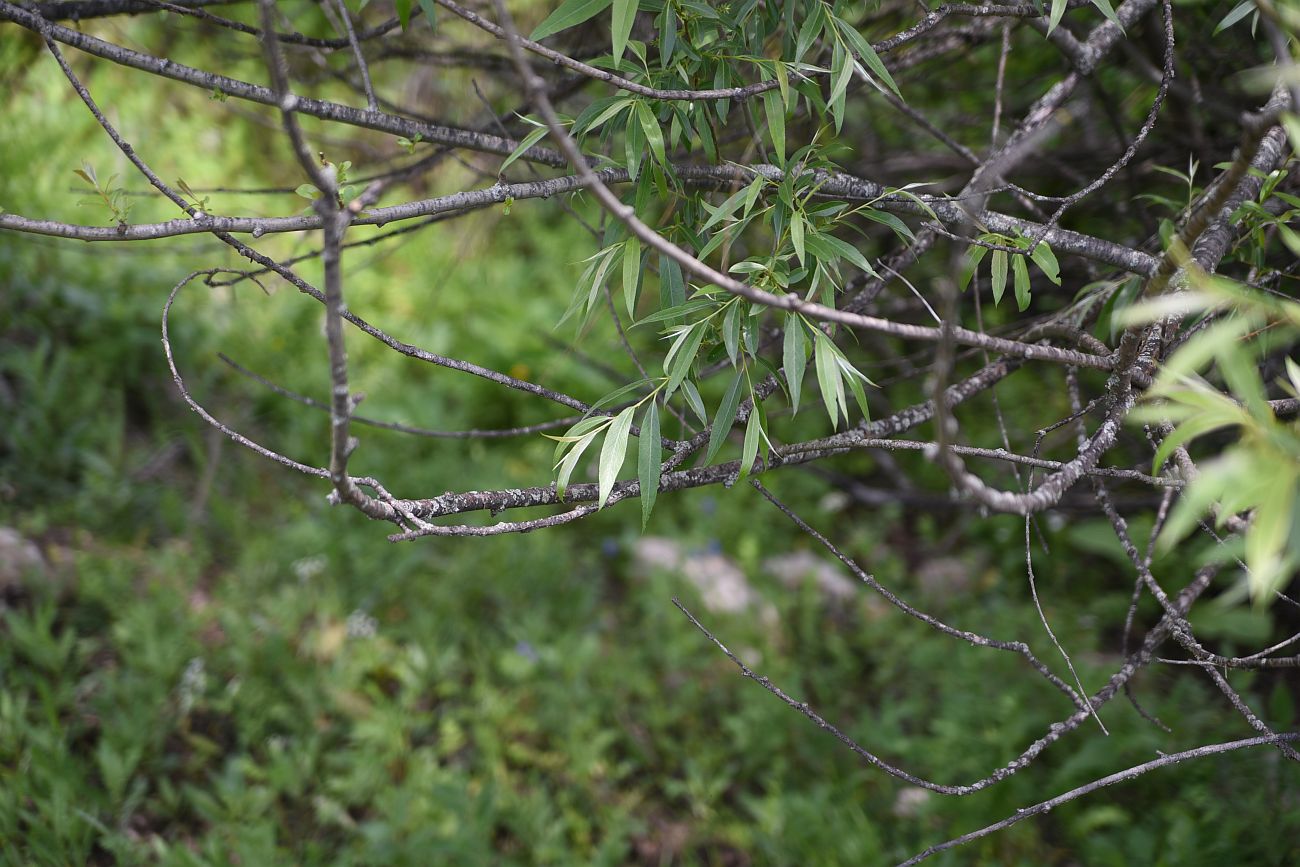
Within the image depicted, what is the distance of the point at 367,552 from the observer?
3299mm

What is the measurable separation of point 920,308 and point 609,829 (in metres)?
1.83

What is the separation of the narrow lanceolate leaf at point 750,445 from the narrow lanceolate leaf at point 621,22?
542 mm

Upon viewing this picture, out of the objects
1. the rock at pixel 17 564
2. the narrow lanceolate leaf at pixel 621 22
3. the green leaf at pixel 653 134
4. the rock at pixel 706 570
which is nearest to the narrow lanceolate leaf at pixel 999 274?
the green leaf at pixel 653 134

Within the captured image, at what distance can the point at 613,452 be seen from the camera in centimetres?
126

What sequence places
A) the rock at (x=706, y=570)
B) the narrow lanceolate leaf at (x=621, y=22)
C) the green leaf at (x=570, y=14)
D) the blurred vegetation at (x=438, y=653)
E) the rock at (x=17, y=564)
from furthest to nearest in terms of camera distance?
the rock at (x=706, y=570), the rock at (x=17, y=564), the blurred vegetation at (x=438, y=653), the green leaf at (x=570, y=14), the narrow lanceolate leaf at (x=621, y=22)

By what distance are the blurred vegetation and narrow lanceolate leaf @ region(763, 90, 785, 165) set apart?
1225 millimetres

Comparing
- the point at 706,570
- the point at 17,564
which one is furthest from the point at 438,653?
the point at 17,564

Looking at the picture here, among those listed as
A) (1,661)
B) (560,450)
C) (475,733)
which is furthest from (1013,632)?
(1,661)

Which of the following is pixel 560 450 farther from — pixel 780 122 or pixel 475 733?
pixel 475 733

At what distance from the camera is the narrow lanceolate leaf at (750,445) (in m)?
1.20

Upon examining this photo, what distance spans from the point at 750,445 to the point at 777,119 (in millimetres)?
513

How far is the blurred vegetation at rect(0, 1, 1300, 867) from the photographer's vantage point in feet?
7.88

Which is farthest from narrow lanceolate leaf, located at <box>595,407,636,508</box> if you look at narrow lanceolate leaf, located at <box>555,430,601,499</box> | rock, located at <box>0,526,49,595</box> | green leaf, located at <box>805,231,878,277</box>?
rock, located at <box>0,526,49,595</box>

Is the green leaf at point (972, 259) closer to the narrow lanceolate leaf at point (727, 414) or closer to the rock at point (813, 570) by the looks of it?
the narrow lanceolate leaf at point (727, 414)
